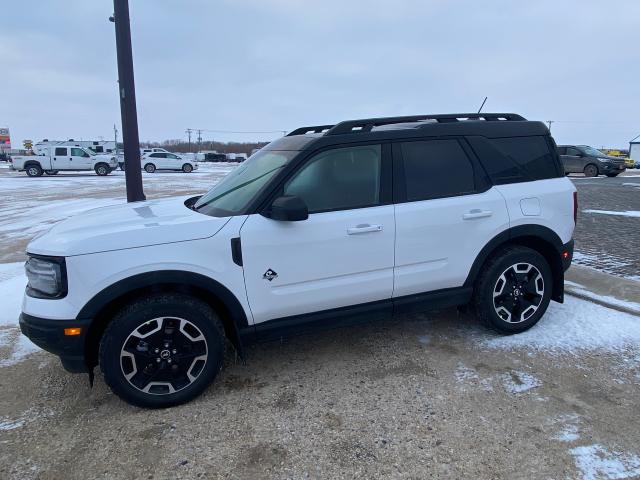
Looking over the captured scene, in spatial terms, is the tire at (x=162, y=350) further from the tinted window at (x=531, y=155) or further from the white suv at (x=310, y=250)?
the tinted window at (x=531, y=155)

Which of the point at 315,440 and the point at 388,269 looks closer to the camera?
the point at 315,440

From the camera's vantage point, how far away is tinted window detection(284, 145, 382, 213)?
3.40 m

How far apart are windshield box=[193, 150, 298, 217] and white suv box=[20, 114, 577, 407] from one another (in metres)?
0.02

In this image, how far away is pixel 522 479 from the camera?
2.41m

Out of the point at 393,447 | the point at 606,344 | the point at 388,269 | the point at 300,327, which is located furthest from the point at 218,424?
the point at 606,344

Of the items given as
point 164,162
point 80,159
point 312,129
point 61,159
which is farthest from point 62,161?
point 312,129

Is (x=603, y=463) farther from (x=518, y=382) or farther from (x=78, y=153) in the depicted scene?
(x=78, y=153)

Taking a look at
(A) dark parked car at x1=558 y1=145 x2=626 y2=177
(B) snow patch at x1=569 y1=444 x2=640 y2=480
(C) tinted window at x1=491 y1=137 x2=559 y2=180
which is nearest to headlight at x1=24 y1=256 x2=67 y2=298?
(B) snow patch at x1=569 y1=444 x2=640 y2=480

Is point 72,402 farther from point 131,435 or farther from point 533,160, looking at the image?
point 533,160

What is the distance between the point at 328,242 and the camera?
3322mm

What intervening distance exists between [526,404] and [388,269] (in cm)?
130

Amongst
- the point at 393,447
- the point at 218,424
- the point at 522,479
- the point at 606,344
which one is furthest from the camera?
the point at 606,344

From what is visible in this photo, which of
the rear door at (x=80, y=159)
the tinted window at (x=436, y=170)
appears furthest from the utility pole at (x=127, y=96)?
the rear door at (x=80, y=159)

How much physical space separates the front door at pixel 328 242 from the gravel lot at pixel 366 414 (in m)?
0.61
